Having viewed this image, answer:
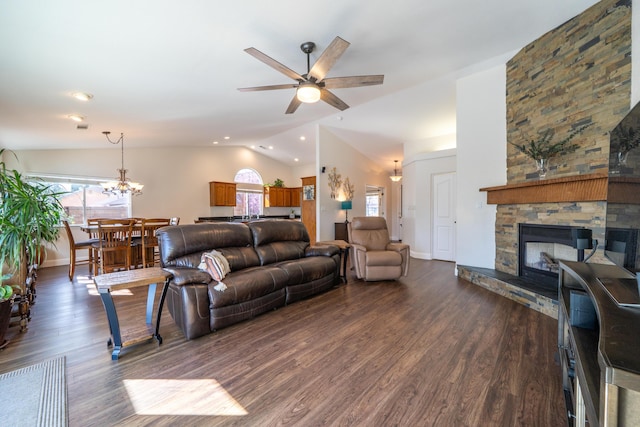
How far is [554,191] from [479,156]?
1349mm

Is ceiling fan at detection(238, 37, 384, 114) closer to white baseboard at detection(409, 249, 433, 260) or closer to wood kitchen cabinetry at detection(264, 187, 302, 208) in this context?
white baseboard at detection(409, 249, 433, 260)

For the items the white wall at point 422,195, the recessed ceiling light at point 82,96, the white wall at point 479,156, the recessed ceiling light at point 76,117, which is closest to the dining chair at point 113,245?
the recessed ceiling light at point 76,117

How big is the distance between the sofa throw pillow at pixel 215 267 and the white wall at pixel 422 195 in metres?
4.85

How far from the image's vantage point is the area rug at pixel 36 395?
149 centimetres

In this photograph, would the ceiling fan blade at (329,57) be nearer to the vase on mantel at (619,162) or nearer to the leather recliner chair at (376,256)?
the vase on mantel at (619,162)

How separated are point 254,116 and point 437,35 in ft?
11.6

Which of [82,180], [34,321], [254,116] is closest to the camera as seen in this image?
[34,321]

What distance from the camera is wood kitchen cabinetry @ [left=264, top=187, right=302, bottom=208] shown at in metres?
9.53

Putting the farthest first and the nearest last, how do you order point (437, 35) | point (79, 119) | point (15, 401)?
1. point (79, 119)
2. point (437, 35)
3. point (15, 401)

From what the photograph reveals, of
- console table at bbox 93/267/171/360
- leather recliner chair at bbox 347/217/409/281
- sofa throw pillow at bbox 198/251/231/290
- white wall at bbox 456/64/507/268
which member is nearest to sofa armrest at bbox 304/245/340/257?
leather recliner chair at bbox 347/217/409/281

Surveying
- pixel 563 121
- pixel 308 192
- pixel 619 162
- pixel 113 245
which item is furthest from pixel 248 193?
pixel 619 162

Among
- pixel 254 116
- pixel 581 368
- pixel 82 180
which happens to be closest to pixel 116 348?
pixel 581 368

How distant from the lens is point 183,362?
206cm

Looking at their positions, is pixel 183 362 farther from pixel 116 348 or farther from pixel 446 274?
pixel 446 274
